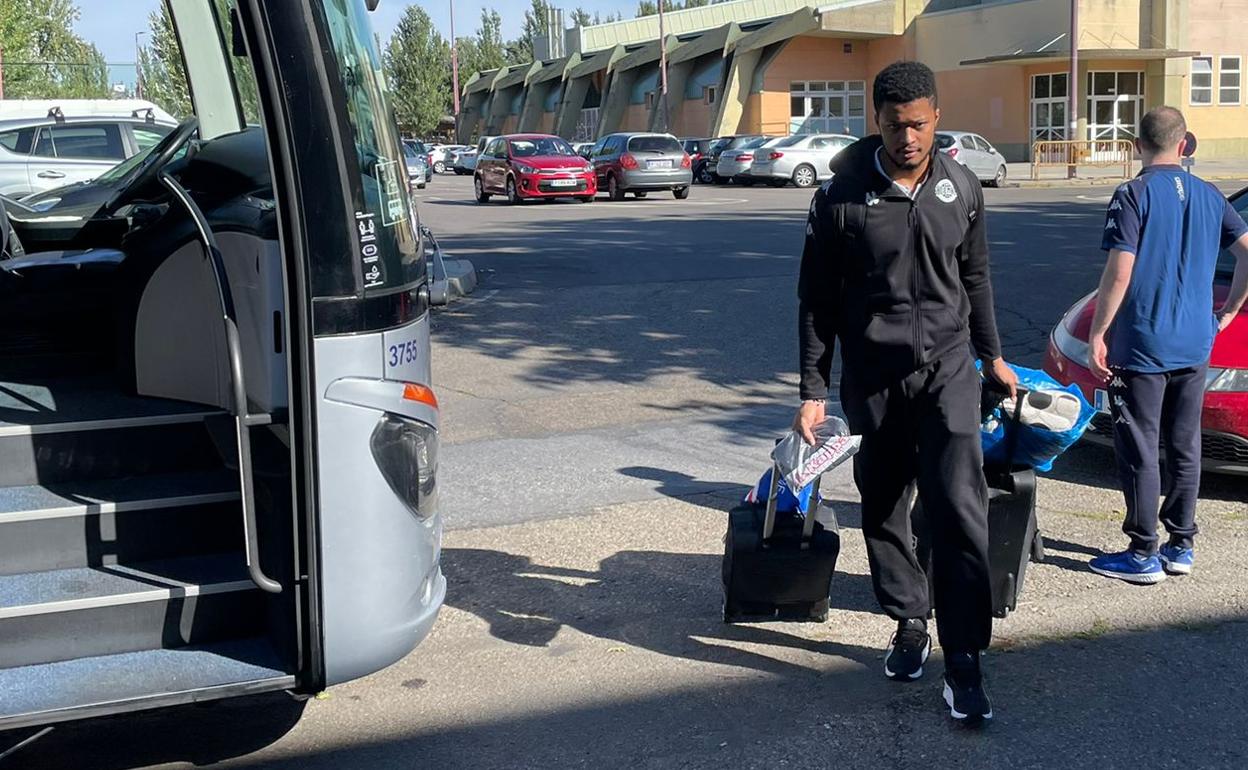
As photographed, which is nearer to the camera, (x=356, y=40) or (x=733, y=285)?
(x=356, y=40)

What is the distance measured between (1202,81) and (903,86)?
46.4m

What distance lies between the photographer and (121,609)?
3.41m

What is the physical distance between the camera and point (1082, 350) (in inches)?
266

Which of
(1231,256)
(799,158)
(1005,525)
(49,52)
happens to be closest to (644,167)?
(799,158)

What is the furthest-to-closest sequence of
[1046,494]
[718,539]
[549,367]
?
[549,367]
[1046,494]
[718,539]

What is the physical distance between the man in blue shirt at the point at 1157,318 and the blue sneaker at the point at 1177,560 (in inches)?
2.8

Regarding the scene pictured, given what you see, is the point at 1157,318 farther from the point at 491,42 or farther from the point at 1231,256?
the point at 491,42

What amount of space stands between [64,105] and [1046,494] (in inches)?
443

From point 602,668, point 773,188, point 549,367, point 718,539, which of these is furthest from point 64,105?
point 773,188

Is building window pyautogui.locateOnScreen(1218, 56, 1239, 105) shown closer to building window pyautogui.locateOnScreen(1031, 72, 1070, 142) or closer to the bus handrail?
building window pyautogui.locateOnScreen(1031, 72, 1070, 142)

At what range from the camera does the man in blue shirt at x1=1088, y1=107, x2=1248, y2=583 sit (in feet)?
17.0

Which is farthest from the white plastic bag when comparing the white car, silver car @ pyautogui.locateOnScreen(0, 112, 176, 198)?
silver car @ pyautogui.locateOnScreen(0, 112, 176, 198)

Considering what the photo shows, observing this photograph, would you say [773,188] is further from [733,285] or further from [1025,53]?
[733,285]

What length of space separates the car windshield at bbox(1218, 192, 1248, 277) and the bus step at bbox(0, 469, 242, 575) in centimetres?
496
